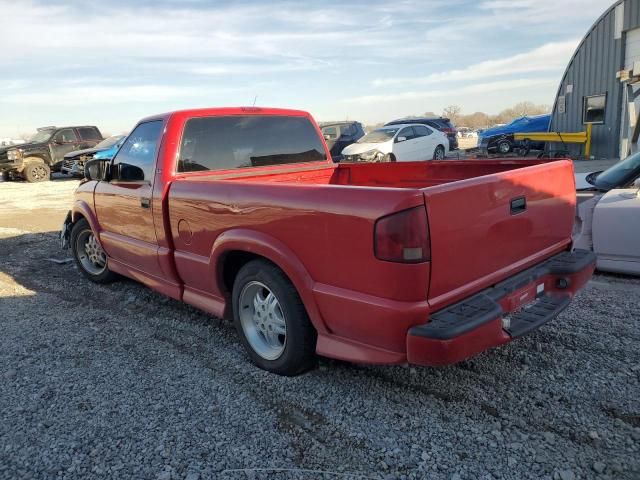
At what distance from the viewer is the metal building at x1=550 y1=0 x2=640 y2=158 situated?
15.4 meters

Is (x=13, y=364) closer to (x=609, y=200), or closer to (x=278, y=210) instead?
(x=278, y=210)

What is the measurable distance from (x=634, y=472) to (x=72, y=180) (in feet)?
70.2

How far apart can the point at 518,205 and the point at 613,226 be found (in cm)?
224

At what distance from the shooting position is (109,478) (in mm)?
2477

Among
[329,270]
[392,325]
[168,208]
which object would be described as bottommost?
[392,325]

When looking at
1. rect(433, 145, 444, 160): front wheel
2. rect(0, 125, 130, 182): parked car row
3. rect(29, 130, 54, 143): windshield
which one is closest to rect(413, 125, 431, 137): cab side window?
rect(433, 145, 444, 160): front wheel

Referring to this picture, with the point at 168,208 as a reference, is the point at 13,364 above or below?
below

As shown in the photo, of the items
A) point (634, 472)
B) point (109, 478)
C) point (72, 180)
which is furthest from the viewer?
point (72, 180)

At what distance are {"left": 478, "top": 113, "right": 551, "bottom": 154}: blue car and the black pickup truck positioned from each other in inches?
653

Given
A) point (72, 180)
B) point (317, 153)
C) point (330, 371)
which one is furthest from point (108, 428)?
point (72, 180)

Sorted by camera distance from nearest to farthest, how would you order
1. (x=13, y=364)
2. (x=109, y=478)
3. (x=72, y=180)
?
(x=109, y=478) < (x=13, y=364) < (x=72, y=180)

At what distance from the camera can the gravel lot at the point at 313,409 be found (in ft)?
8.15

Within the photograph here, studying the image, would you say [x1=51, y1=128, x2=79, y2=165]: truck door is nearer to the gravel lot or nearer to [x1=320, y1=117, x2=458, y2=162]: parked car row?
[x1=320, y1=117, x2=458, y2=162]: parked car row

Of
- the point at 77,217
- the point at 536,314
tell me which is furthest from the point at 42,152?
the point at 536,314
